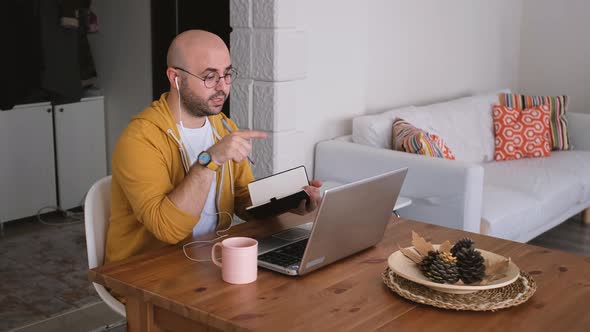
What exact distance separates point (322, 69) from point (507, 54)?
2279 mm

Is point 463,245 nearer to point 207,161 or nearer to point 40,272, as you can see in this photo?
point 207,161

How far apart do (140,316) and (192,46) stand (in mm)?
760

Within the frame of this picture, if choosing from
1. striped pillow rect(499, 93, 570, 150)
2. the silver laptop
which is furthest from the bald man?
striped pillow rect(499, 93, 570, 150)

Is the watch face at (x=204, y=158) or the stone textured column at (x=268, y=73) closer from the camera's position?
the watch face at (x=204, y=158)

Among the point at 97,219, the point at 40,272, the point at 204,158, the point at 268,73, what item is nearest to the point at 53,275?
the point at 40,272

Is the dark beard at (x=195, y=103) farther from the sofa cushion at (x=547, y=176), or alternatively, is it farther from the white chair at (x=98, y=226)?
the sofa cushion at (x=547, y=176)

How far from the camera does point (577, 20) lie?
207 inches

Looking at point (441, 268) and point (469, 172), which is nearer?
point (441, 268)

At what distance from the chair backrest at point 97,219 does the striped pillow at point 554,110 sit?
10.9 feet

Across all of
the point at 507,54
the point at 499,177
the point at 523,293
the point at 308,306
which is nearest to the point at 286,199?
the point at 308,306

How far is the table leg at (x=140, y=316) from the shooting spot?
160 cm

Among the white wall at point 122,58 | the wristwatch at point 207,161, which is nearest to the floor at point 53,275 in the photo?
the white wall at point 122,58

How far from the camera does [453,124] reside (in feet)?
14.3

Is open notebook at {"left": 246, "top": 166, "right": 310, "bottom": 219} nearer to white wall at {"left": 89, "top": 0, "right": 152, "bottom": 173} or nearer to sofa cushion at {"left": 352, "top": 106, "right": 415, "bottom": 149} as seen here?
sofa cushion at {"left": 352, "top": 106, "right": 415, "bottom": 149}
